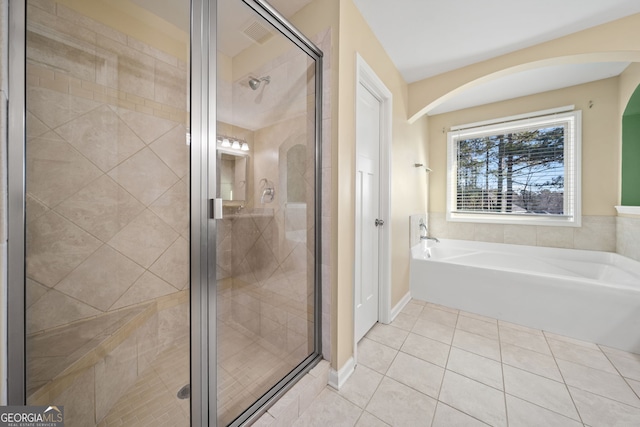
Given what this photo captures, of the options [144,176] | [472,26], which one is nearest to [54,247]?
[144,176]

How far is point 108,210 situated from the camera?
126cm

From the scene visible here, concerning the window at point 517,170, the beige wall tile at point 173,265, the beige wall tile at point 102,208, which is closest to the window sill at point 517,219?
the window at point 517,170

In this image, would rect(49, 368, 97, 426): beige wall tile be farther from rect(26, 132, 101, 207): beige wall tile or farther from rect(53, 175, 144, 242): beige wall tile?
rect(26, 132, 101, 207): beige wall tile

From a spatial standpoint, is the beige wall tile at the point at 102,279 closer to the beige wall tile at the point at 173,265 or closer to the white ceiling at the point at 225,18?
the beige wall tile at the point at 173,265

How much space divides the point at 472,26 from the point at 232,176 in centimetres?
220

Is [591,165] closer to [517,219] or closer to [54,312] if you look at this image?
[517,219]

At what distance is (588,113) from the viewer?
271 centimetres

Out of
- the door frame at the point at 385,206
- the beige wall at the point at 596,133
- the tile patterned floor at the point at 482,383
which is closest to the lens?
the tile patterned floor at the point at 482,383

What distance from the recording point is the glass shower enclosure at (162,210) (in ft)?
2.87

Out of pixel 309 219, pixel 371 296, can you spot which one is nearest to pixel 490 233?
pixel 371 296

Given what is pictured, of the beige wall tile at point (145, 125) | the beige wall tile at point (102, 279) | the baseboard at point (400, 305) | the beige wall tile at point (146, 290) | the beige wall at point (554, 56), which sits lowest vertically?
the baseboard at point (400, 305)

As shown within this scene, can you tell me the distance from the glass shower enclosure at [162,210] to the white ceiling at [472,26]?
0.84 meters

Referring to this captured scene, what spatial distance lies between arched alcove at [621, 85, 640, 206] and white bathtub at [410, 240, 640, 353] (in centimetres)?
67

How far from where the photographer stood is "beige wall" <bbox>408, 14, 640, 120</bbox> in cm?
171
